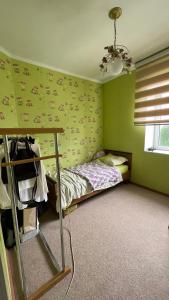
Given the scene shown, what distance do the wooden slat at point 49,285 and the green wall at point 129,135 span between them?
2.12 metres

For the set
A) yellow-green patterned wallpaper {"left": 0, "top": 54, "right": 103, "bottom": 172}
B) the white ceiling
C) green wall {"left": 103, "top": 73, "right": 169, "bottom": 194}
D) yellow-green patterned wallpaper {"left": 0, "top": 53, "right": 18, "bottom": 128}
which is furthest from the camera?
green wall {"left": 103, "top": 73, "right": 169, "bottom": 194}

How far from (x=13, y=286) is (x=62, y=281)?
1.33 feet

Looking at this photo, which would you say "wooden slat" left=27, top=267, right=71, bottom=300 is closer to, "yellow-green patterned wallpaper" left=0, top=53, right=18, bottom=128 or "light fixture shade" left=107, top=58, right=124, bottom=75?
"yellow-green patterned wallpaper" left=0, top=53, right=18, bottom=128

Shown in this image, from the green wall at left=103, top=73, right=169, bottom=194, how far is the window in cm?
11

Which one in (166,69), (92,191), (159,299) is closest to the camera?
(159,299)

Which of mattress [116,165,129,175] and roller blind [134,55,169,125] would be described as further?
mattress [116,165,129,175]

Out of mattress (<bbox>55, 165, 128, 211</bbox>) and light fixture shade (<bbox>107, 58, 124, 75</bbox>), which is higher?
light fixture shade (<bbox>107, 58, 124, 75</bbox>)

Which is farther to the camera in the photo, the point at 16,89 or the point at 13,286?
the point at 16,89

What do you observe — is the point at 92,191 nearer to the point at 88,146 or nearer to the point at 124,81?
the point at 88,146

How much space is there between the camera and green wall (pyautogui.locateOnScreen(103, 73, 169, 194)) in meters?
2.57

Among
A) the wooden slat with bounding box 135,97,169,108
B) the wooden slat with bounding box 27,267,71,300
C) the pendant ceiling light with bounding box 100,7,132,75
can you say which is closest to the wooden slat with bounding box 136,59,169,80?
the wooden slat with bounding box 135,97,169,108

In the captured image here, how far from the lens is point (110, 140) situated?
3471 mm

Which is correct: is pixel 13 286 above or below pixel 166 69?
below

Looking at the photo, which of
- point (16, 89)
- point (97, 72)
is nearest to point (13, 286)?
point (16, 89)
